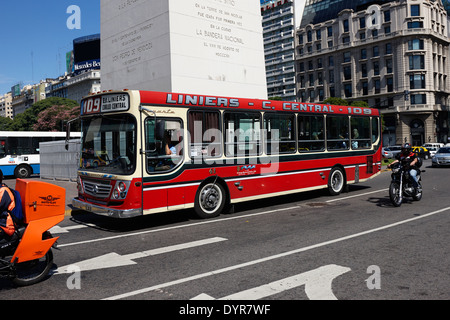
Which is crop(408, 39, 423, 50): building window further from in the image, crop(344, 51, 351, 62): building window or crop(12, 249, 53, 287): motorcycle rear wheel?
crop(12, 249, 53, 287): motorcycle rear wheel

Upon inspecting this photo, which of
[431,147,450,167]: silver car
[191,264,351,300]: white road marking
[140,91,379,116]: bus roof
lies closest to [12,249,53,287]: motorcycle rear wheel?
[191,264,351,300]: white road marking

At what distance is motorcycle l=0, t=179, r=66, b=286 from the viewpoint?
493 cm

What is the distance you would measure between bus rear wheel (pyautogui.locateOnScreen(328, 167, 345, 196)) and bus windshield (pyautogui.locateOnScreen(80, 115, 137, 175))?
23.7 feet

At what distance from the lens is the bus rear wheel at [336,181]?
1304cm

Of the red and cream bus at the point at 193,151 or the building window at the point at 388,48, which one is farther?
the building window at the point at 388,48

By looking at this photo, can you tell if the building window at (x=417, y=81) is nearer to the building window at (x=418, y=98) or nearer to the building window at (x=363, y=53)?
the building window at (x=418, y=98)

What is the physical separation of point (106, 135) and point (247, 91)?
12.9 metres

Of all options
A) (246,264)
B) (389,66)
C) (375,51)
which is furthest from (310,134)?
(375,51)

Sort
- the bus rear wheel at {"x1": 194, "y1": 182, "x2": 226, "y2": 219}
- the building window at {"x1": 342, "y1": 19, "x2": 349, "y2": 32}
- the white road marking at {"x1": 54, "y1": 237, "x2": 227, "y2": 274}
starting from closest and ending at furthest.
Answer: the white road marking at {"x1": 54, "y1": 237, "x2": 227, "y2": 274}, the bus rear wheel at {"x1": 194, "y1": 182, "x2": 226, "y2": 219}, the building window at {"x1": 342, "y1": 19, "x2": 349, "y2": 32}

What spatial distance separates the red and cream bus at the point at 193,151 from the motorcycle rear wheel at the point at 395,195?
2448mm

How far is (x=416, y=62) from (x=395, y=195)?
2500 inches

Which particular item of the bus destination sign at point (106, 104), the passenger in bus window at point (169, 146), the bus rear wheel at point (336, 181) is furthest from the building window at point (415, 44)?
the bus destination sign at point (106, 104)

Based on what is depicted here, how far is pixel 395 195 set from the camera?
10.7 meters
